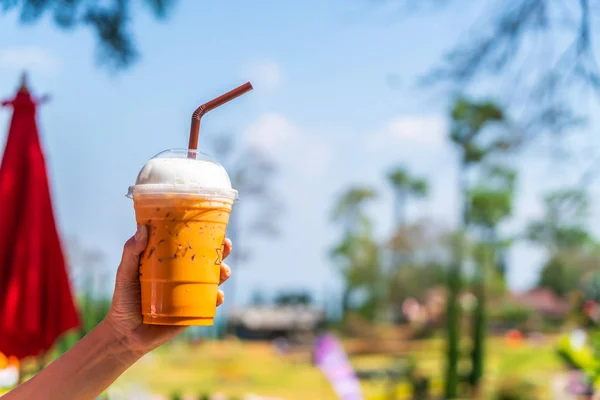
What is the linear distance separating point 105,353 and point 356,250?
15.3m

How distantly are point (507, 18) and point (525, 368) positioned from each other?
7092 mm

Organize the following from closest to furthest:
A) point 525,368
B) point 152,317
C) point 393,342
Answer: point 152,317 → point 525,368 → point 393,342

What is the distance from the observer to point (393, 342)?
595 inches

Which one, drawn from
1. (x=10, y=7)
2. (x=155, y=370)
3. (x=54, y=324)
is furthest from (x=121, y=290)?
(x=155, y=370)

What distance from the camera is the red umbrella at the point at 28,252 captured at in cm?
348

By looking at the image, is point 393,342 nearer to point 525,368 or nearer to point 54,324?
point 525,368

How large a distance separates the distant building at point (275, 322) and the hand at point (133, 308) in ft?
47.8

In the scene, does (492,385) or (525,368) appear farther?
(525,368)

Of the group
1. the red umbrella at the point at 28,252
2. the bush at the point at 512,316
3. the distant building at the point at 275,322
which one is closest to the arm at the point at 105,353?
the red umbrella at the point at 28,252

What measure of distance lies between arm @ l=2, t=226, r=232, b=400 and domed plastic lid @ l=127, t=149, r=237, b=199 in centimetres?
8

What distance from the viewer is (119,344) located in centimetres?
123

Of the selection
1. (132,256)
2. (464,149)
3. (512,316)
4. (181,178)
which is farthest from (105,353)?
(512,316)

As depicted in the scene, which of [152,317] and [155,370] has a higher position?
[152,317]

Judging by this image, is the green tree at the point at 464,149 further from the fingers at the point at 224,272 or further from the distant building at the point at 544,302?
the fingers at the point at 224,272
